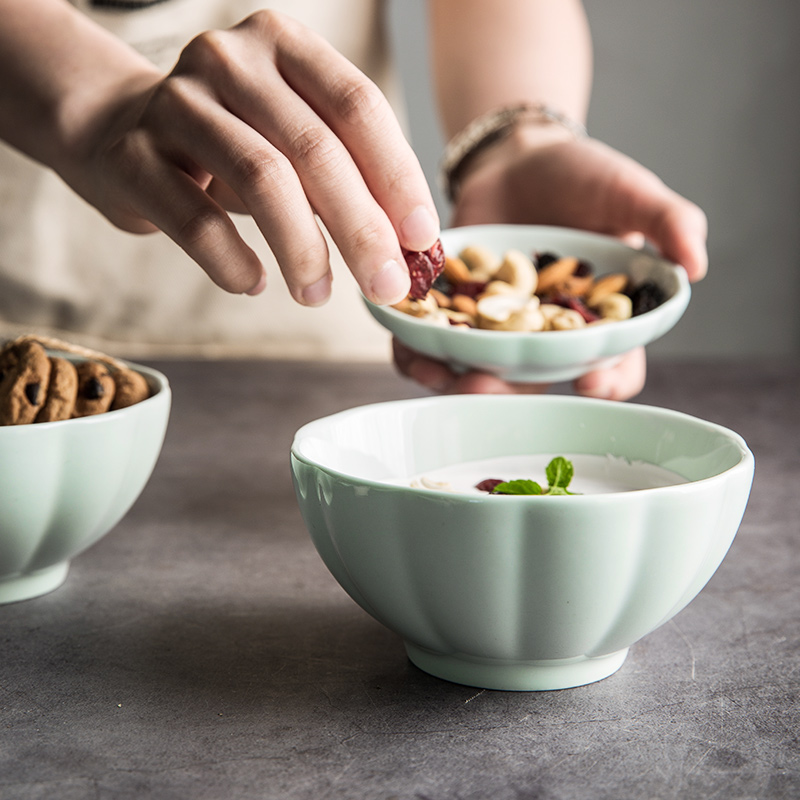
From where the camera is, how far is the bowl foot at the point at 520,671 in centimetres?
44

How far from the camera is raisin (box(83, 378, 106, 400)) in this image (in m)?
0.55

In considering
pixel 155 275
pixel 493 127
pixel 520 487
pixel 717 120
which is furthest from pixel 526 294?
pixel 717 120

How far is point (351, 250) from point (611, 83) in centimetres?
223

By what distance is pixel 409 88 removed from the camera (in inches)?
100

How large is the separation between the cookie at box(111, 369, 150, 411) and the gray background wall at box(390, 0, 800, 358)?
2089 millimetres

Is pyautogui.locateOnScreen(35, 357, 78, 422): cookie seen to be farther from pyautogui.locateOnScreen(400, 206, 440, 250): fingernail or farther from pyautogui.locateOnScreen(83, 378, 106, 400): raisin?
pyautogui.locateOnScreen(400, 206, 440, 250): fingernail

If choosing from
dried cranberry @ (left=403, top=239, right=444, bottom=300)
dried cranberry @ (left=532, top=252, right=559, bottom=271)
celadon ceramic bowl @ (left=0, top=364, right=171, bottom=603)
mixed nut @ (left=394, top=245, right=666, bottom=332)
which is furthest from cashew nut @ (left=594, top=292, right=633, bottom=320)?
celadon ceramic bowl @ (left=0, top=364, right=171, bottom=603)

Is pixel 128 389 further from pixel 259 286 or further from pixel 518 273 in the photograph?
pixel 518 273

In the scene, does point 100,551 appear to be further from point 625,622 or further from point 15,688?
point 625,622

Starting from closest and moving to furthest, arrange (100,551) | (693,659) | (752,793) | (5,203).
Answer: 1. (752,793)
2. (693,659)
3. (100,551)
4. (5,203)

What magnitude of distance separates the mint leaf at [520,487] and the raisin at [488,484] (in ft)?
0.11

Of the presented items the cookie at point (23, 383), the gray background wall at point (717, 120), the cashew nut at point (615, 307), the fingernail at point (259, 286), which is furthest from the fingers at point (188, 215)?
the gray background wall at point (717, 120)

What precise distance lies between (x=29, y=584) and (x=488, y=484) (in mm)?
267

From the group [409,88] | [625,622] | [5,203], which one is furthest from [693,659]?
[409,88]
